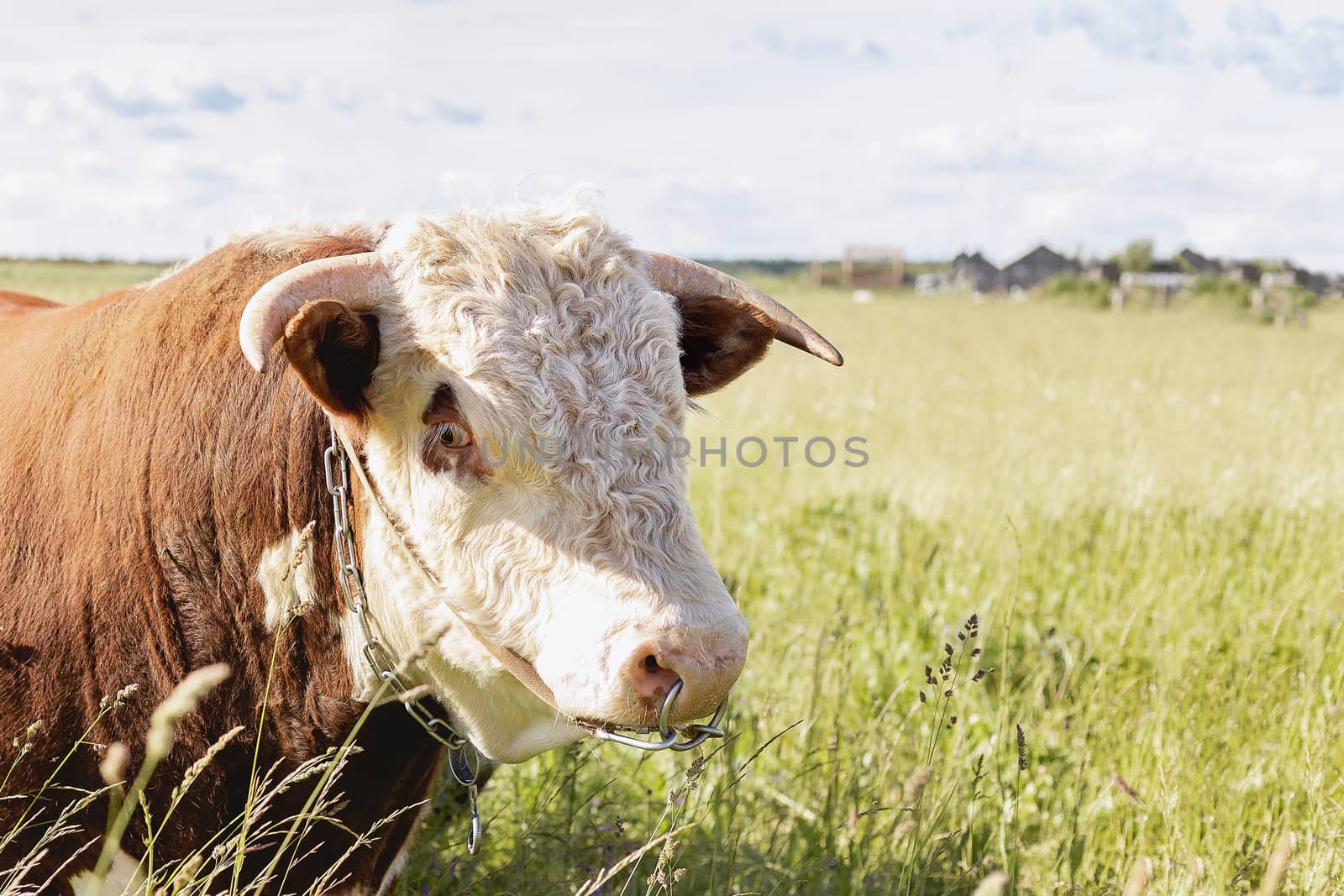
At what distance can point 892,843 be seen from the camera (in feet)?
12.8

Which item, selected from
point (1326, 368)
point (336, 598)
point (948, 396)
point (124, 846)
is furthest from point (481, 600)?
point (1326, 368)

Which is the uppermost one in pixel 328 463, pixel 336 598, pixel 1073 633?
pixel 328 463

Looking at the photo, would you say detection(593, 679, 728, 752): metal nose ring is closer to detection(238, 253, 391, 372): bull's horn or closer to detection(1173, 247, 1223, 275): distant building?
detection(238, 253, 391, 372): bull's horn

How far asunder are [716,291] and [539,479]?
88 centimetres

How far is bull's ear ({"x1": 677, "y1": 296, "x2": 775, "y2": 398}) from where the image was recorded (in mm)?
3037

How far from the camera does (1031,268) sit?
6350cm

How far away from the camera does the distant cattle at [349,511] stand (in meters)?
2.44

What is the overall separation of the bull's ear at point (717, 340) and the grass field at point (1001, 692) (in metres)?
0.97

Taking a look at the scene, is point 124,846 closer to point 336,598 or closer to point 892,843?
point 336,598

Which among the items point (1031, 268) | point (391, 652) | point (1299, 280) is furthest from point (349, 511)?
point (1031, 268)

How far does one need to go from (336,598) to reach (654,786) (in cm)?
223

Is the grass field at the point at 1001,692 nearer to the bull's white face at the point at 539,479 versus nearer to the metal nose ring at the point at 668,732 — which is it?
the metal nose ring at the point at 668,732

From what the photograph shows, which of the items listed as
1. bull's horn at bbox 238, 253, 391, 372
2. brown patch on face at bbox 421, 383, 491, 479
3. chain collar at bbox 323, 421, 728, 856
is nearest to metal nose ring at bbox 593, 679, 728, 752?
chain collar at bbox 323, 421, 728, 856

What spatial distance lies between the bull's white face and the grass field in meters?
0.43
